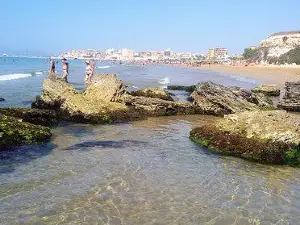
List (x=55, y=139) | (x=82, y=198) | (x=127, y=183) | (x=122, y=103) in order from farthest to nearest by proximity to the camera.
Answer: (x=122, y=103) < (x=55, y=139) < (x=127, y=183) < (x=82, y=198)

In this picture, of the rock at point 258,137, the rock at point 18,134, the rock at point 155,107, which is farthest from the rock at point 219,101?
the rock at point 18,134

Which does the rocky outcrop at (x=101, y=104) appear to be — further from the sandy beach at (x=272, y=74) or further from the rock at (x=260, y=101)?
the sandy beach at (x=272, y=74)

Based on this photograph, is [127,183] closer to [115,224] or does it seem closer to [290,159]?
[115,224]

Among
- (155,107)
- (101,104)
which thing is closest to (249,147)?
(155,107)

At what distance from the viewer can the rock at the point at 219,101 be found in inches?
936

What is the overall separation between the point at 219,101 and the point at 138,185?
1472 cm

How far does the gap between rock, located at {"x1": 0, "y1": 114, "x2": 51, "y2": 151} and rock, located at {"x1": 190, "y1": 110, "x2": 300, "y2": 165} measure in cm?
647

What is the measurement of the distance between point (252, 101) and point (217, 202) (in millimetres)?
18814

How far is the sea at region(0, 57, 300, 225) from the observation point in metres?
8.74

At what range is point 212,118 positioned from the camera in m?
22.8

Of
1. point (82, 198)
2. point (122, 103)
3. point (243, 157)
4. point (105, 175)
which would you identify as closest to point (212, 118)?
point (122, 103)

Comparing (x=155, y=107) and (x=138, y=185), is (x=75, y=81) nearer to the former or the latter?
(x=155, y=107)

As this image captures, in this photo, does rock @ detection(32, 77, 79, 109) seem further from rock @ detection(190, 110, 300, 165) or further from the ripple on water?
rock @ detection(190, 110, 300, 165)

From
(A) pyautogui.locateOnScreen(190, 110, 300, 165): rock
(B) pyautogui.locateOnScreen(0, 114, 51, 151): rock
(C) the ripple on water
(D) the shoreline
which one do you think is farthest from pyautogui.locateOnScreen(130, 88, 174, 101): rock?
(D) the shoreline
